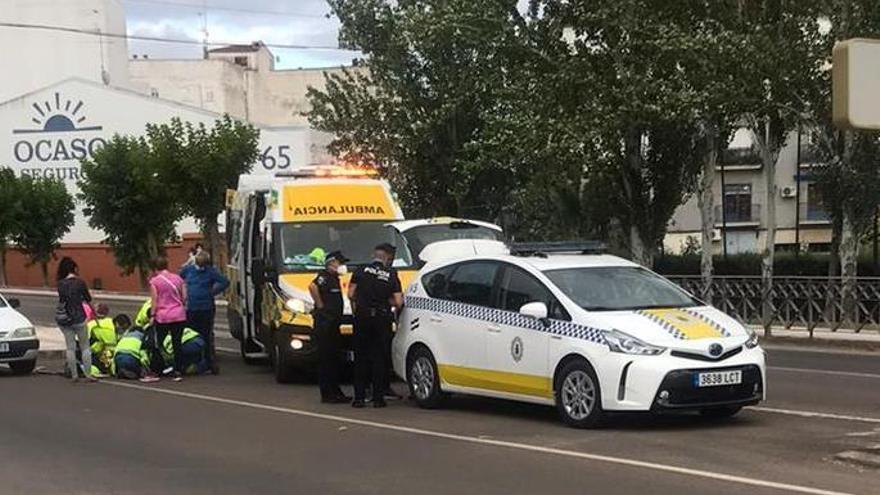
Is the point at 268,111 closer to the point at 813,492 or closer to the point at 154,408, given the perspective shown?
the point at 154,408

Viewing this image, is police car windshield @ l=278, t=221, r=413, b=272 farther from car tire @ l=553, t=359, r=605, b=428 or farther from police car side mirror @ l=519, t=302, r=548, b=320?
car tire @ l=553, t=359, r=605, b=428

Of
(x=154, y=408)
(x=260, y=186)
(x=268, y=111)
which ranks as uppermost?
(x=268, y=111)

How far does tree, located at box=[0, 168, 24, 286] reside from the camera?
1975 inches

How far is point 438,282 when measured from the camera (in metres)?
12.0

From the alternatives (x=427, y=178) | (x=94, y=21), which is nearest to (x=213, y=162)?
(x=427, y=178)

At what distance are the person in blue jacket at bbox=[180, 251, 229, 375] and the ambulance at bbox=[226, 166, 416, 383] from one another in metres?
0.54

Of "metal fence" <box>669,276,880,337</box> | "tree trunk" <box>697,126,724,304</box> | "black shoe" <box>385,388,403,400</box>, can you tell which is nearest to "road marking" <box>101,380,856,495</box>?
"black shoe" <box>385,388,403,400</box>

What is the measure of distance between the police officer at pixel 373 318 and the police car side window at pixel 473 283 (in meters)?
0.69

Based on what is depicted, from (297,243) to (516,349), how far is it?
517 cm

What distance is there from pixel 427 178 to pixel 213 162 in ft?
32.4

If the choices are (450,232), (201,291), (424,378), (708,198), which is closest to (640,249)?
(708,198)

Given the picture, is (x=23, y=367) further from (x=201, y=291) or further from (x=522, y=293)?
(x=522, y=293)

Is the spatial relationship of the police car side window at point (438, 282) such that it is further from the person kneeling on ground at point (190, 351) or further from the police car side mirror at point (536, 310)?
the person kneeling on ground at point (190, 351)

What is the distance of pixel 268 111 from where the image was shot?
73.0m
